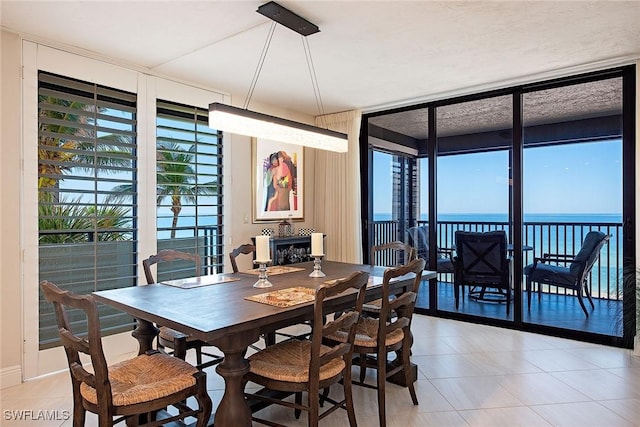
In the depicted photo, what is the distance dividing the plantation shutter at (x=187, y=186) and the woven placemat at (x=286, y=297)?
6.29ft

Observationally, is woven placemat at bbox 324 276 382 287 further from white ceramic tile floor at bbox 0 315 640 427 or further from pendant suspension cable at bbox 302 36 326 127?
pendant suspension cable at bbox 302 36 326 127

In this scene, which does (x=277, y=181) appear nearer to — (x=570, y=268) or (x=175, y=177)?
(x=175, y=177)

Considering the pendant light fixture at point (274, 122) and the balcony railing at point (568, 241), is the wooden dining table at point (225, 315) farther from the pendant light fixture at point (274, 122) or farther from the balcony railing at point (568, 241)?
the balcony railing at point (568, 241)

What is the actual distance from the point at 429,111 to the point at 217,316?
395cm

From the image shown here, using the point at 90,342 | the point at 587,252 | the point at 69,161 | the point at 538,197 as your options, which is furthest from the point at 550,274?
the point at 69,161

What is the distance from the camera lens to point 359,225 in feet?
17.6

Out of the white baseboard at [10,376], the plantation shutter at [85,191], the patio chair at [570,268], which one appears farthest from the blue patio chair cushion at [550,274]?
the white baseboard at [10,376]

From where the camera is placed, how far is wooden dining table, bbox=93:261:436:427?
6.01 ft

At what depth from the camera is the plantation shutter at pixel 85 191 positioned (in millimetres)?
3178

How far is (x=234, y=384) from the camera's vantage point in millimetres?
1903

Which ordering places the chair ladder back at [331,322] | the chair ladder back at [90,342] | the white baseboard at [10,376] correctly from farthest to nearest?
the white baseboard at [10,376]
the chair ladder back at [331,322]
the chair ladder back at [90,342]

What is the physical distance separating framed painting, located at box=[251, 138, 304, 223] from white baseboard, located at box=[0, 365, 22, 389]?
259cm

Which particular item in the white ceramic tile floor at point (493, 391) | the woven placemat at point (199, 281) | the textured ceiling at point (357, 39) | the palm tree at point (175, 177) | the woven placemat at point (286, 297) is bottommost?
the white ceramic tile floor at point (493, 391)

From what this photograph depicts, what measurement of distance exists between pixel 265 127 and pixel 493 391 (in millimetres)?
2437
